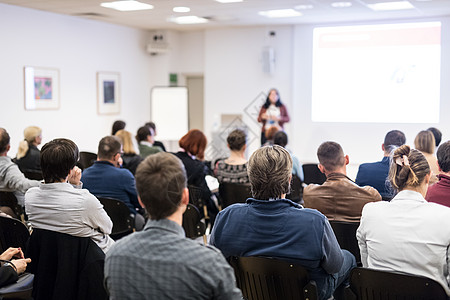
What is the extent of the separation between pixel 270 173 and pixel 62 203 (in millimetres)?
1072

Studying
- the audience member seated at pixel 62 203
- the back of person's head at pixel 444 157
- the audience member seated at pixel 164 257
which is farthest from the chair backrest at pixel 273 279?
the back of person's head at pixel 444 157

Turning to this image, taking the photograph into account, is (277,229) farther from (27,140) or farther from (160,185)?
(27,140)

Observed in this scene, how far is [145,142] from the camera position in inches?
257

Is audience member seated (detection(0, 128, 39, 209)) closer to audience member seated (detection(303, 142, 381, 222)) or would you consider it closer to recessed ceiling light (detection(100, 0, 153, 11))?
audience member seated (detection(303, 142, 381, 222))

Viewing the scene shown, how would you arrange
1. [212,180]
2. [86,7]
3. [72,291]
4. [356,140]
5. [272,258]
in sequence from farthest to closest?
[356,140] < [86,7] < [212,180] < [72,291] < [272,258]

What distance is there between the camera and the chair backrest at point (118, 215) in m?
4.09

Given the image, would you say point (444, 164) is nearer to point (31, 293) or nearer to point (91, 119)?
point (31, 293)

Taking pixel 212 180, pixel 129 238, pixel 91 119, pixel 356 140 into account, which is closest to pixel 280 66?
pixel 356 140

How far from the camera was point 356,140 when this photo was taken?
30.7 ft

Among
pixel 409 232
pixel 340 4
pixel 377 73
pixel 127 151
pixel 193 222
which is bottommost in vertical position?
pixel 193 222

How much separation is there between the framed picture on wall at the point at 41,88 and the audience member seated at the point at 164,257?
6864mm

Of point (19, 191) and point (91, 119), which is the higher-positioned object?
point (91, 119)

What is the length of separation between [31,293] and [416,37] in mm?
7708

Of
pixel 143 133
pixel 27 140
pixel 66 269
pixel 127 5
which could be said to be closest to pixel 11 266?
pixel 66 269
